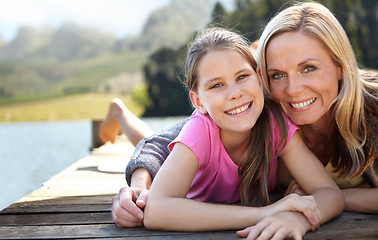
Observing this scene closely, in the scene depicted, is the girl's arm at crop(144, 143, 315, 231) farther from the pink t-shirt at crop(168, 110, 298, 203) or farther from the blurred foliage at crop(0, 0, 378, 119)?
the blurred foliage at crop(0, 0, 378, 119)

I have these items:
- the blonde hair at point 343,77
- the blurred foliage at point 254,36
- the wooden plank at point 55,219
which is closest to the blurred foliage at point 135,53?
the blurred foliage at point 254,36

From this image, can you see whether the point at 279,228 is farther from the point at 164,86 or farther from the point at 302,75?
the point at 164,86

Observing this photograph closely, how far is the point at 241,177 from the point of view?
7.22ft

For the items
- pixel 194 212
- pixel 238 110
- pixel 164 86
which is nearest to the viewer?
pixel 194 212

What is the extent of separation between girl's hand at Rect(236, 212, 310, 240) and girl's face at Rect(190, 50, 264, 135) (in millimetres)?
491

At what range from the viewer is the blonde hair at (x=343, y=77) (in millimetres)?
2152

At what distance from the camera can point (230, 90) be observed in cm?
199

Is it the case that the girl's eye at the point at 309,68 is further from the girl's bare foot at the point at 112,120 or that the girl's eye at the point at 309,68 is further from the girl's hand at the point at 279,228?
the girl's bare foot at the point at 112,120

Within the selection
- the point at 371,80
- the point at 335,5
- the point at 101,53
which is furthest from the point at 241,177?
the point at 101,53

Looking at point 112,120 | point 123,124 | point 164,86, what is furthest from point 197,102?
point 164,86

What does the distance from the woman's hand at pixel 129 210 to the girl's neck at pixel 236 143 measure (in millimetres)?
511

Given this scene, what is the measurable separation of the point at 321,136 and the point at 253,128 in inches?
20.0

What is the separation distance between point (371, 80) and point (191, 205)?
1.38 m

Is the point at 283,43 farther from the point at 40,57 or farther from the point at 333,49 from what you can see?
the point at 40,57
